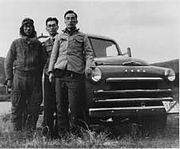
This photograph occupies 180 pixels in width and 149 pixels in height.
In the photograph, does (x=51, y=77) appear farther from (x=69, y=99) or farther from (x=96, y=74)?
(x=96, y=74)

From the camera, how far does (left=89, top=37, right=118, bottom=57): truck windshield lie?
545 cm

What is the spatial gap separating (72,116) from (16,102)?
0.97 m

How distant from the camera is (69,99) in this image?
3.94 m

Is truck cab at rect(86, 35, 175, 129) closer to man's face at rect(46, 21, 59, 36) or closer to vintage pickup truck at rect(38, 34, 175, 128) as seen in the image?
vintage pickup truck at rect(38, 34, 175, 128)

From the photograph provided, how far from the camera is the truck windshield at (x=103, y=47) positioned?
5.45m

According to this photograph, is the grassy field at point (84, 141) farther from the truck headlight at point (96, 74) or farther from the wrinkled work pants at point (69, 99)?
the truck headlight at point (96, 74)

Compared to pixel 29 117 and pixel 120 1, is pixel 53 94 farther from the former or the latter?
pixel 120 1

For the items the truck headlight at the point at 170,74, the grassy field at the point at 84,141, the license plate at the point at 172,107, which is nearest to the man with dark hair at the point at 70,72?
the grassy field at the point at 84,141

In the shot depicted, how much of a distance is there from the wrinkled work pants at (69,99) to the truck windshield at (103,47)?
148 centimetres

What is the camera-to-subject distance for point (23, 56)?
177 inches

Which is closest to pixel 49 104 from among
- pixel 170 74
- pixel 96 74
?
pixel 96 74

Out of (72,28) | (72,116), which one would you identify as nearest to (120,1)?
(72,28)

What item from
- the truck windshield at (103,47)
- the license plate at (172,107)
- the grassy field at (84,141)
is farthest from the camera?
the truck windshield at (103,47)

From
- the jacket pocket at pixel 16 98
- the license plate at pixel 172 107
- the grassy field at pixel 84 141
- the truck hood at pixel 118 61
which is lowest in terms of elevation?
the grassy field at pixel 84 141
